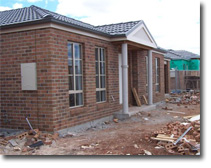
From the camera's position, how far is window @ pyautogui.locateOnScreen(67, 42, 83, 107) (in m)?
8.66

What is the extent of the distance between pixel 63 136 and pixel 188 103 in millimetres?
12147

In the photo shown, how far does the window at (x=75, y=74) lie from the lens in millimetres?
8664

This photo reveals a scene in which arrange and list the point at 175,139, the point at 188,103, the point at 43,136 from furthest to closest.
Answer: the point at 188,103
the point at 43,136
the point at 175,139

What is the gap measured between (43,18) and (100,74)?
3664 millimetres

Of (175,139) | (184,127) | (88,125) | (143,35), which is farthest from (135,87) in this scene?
(175,139)

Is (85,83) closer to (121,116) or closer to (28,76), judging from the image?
(28,76)

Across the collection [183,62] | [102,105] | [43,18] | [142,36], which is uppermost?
[183,62]

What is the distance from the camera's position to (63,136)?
7.82 metres

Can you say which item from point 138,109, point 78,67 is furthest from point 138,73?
→ point 78,67

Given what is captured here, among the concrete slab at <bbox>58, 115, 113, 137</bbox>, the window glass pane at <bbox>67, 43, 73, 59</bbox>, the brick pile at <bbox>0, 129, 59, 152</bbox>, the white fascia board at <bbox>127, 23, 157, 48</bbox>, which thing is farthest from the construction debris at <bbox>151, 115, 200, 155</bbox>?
the white fascia board at <bbox>127, 23, 157, 48</bbox>

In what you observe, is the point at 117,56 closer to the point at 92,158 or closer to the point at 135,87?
the point at 135,87

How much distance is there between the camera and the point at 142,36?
12.4 metres

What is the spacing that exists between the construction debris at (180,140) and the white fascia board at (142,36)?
4.77 m

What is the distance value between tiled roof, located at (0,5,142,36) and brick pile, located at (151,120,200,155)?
4.37 meters
